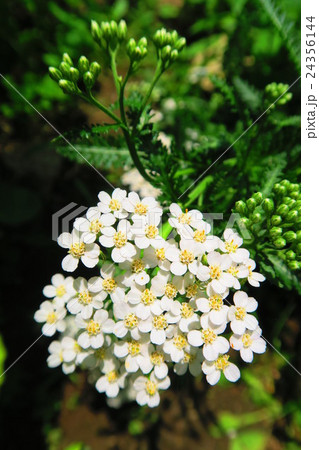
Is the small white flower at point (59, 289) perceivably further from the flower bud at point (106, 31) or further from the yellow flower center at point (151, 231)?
the flower bud at point (106, 31)

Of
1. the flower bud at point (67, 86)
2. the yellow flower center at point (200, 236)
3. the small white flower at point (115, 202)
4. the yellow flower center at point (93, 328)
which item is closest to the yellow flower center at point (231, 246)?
the yellow flower center at point (200, 236)

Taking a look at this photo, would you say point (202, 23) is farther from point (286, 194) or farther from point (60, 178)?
point (286, 194)

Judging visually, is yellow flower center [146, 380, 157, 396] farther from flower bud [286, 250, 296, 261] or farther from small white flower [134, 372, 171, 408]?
flower bud [286, 250, 296, 261]

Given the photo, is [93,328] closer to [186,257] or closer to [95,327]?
[95,327]

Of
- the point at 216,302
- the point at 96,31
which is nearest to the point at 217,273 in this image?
the point at 216,302
